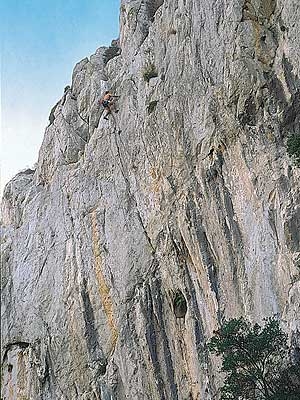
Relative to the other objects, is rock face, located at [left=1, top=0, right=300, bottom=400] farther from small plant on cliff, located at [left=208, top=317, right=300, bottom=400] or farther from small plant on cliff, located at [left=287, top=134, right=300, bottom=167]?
small plant on cliff, located at [left=208, top=317, right=300, bottom=400]

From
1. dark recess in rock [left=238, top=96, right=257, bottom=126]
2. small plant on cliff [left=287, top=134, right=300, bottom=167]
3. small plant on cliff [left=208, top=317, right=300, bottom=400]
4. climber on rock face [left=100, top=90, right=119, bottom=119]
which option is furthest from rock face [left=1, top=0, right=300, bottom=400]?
small plant on cliff [left=208, top=317, right=300, bottom=400]

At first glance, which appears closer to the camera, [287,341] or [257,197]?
[287,341]

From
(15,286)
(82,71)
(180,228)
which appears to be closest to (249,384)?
(180,228)

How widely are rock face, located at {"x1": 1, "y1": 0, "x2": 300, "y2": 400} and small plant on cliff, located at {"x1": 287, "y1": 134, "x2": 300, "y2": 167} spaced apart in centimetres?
63

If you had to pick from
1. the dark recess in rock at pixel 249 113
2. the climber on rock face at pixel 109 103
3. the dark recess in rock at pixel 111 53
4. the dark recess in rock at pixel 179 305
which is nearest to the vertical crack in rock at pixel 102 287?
the dark recess in rock at pixel 179 305

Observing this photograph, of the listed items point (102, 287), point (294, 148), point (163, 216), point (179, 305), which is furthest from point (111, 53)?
point (294, 148)

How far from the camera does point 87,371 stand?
104 feet

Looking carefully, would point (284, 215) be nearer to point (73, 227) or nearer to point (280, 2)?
point (280, 2)

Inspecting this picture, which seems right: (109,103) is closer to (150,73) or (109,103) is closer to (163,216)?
(150,73)

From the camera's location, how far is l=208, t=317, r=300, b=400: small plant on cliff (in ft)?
62.8

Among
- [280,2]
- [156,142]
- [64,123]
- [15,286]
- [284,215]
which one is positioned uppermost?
[64,123]

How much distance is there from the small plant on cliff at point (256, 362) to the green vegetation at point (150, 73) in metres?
16.9

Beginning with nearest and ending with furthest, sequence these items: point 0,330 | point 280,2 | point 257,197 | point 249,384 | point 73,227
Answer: point 249,384 → point 257,197 → point 280,2 → point 73,227 → point 0,330

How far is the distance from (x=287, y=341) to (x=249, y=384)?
6.56ft
